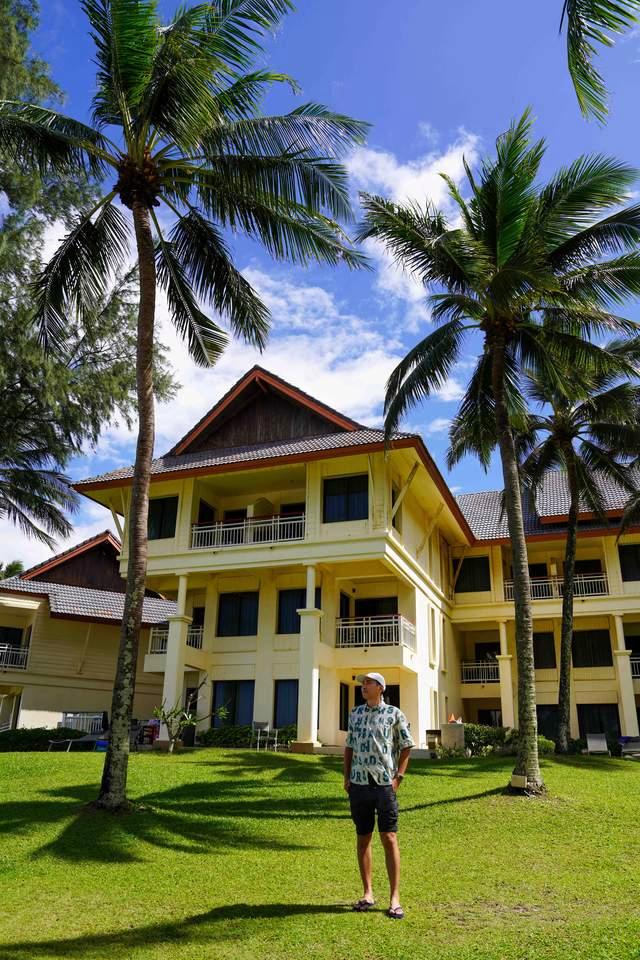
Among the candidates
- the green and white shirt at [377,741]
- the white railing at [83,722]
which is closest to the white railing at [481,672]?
the white railing at [83,722]

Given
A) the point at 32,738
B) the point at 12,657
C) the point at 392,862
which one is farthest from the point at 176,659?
the point at 392,862

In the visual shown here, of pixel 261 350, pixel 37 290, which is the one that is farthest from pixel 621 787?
pixel 37 290

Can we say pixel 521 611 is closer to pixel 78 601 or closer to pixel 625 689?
pixel 625 689

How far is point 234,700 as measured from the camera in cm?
2288

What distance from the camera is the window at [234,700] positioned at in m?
22.5

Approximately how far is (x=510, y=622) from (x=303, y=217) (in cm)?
1985

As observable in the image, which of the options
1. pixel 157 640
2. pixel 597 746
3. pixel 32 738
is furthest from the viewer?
pixel 157 640

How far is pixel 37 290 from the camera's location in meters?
14.4

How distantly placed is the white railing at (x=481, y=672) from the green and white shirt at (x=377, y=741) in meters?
23.6

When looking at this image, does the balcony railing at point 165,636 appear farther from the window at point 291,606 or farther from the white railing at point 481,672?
the white railing at point 481,672

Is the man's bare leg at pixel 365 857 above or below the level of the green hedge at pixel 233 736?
below

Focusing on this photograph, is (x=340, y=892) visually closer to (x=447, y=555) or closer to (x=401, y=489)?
(x=401, y=489)

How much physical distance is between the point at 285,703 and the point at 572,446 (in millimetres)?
11091

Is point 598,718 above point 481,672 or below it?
below
